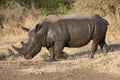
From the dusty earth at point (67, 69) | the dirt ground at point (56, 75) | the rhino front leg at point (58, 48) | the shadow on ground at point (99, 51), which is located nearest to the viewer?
the dirt ground at point (56, 75)

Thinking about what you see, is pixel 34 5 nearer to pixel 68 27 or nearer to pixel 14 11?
pixel 14 11

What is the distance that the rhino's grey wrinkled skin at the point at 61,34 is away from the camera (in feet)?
44.2

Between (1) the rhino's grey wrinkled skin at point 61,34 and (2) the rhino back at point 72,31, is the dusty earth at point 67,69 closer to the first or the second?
(1) the rhino's grey wrinkled skin at point 61,34

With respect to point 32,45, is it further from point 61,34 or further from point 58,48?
point 61,34

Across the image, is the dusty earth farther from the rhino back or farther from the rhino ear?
the rhino ear

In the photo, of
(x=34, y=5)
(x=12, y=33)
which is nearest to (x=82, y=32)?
(x=12, y=33)

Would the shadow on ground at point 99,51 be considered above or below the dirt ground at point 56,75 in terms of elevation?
below

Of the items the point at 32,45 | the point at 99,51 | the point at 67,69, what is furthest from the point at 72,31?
the point at 99,51

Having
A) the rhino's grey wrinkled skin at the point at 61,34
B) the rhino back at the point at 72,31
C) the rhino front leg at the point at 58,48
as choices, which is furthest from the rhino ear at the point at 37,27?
the rhino front leg at the point at 58,48

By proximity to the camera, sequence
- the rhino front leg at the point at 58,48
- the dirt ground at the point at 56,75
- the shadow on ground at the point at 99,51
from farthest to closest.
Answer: the shadow on ground at the point at 99,51 < the rhino front leg at the point at 58,48 < the dirt ground at the point at 56,75

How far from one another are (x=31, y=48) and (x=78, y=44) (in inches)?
57.6

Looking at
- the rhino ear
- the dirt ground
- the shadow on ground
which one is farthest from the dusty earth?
the rhino ear

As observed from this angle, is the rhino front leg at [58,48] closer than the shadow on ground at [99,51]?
Yes

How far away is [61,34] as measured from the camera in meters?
13.5
